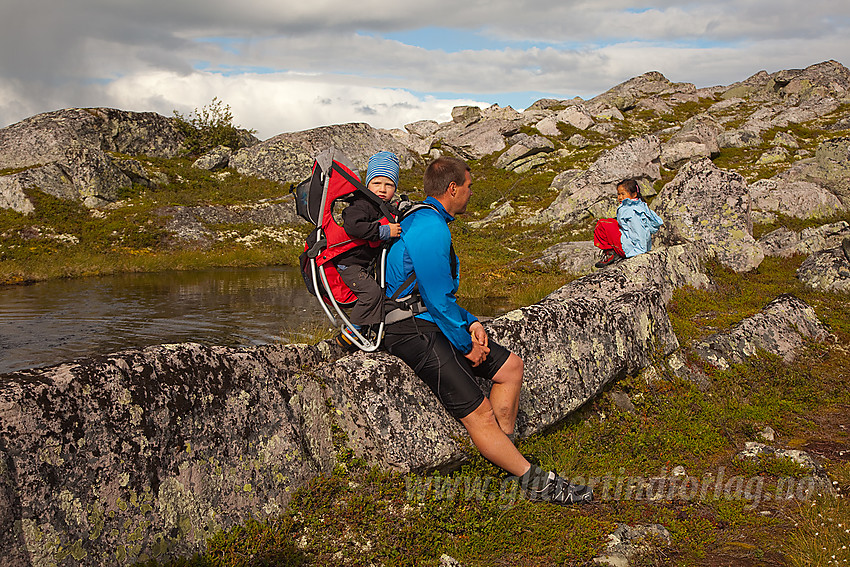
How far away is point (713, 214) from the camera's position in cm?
1809

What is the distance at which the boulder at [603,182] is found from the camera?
102ft

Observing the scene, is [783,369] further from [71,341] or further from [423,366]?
[71,341]

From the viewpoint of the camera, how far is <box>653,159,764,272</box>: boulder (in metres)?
17.1

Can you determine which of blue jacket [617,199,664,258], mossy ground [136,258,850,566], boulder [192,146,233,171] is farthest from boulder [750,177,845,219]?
boulder [192,146,233,171]

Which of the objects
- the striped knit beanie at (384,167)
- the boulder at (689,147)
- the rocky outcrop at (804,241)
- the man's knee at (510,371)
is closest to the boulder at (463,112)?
the boulder at (689,147)

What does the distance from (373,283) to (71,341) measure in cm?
1111

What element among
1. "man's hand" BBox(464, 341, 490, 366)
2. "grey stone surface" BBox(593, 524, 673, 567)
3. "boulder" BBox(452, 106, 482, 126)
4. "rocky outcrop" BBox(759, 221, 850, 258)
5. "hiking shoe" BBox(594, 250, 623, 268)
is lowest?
"grey stone surface" BBox(593, 524, 673, 567)

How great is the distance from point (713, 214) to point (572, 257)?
18.3 feet

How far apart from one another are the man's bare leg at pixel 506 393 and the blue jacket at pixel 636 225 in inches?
350

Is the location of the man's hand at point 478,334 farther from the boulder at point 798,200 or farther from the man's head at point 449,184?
the boulder at point 798,200

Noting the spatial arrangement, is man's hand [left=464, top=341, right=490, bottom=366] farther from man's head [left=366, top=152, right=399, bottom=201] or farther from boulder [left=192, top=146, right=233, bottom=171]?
boulder [left=192, top=146, right=233, bottom=171]

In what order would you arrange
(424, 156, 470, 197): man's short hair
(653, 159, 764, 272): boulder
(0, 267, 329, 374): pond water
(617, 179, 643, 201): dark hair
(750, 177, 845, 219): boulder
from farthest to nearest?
(750, 177, 845, 219): boulder → (653, 159, 764, 272): boulder → (617, 179, 643, 201): dark hair → (0, 267, 329, 374): pond water → (424, 156, 470, 197): man's short hair

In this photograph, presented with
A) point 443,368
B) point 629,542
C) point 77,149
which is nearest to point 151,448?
point 443,368

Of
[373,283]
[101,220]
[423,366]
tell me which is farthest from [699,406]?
[101,220]
